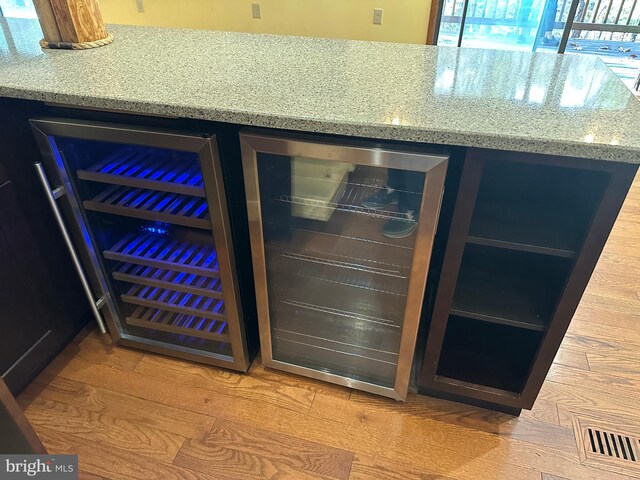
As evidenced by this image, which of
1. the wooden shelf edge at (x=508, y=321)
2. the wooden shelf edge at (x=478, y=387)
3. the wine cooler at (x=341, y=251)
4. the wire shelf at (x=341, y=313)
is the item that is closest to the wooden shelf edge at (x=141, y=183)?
the wine cooler at (x=341, y=251)

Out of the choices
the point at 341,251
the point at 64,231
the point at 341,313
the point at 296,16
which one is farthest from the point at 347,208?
the point at 296,16

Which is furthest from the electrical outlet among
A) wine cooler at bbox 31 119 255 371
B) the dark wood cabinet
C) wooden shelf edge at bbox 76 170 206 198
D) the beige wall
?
wooden shelf edge at bbox 76 170 206 198

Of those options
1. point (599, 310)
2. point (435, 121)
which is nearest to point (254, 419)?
point (435, 121)

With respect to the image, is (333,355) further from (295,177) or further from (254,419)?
(295,177)

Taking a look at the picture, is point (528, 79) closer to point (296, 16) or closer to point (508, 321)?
point (508, 321)

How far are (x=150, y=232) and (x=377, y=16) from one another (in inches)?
123

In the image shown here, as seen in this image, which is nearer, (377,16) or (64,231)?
(64,231)

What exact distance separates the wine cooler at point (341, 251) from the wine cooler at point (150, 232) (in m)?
0.12

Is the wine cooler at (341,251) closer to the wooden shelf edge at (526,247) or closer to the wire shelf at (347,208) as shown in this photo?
the wire shelf at (347,208)

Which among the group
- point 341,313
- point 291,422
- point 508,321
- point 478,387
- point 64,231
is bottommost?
point 291,422

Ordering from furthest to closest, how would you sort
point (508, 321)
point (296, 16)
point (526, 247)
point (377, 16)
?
point (296, 16) → point (377, 16) → point (508, 321) → point (526, 247)

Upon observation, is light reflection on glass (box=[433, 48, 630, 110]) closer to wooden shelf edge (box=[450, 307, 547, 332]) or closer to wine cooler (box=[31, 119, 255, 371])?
wooden shelf edge (box=[450, 307, 547, 332])

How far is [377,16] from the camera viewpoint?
12.3ft

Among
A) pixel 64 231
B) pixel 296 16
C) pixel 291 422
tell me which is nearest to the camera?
pixel 64 231
